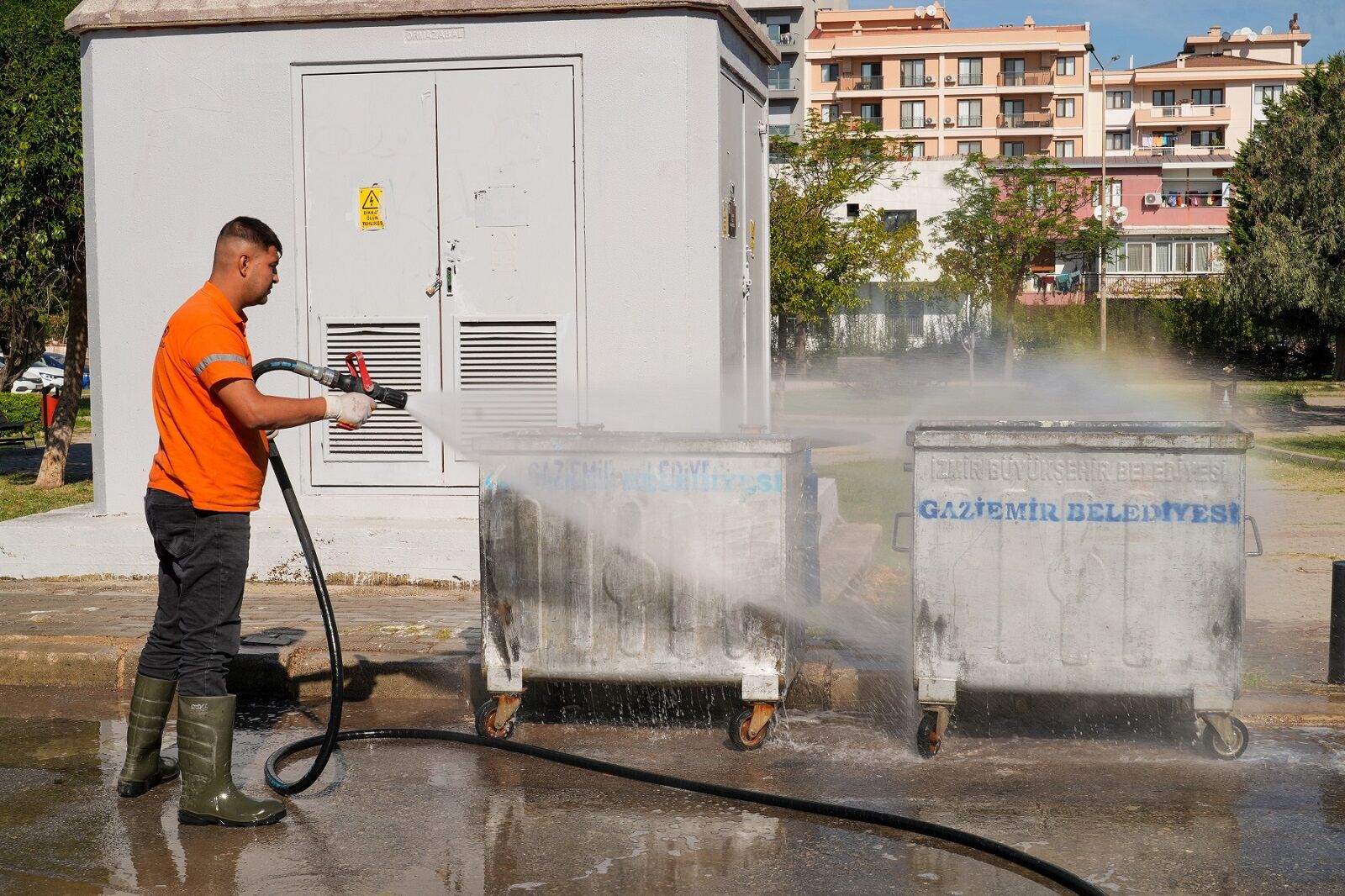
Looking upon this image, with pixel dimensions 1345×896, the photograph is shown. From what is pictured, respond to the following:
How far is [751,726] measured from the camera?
19.1 ft

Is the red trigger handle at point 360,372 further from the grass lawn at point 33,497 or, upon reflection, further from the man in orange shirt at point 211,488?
the grass lawn at point 33,497

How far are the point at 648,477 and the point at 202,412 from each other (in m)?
1.83

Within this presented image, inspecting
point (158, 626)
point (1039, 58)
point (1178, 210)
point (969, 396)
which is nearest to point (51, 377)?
point (969, 396)

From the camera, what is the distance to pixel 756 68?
412 inches

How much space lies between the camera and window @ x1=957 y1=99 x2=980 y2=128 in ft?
278

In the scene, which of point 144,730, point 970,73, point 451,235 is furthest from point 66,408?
point 970,73

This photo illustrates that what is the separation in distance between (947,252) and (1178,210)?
74.5 ft

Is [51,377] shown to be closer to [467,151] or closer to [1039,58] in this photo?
[467,151]

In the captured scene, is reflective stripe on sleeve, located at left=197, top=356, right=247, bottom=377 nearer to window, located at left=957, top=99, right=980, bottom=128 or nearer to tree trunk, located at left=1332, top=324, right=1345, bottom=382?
tree trunk, located at left=1332, top=324, right=1345, bottom=382

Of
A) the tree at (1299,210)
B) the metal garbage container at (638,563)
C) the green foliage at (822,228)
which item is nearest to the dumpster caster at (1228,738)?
the metal garbage container at (638,563)

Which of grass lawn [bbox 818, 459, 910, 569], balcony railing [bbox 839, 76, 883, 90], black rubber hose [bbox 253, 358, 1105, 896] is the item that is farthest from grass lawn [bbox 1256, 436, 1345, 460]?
balcony railing [bbox 839, 76, 883, 90]

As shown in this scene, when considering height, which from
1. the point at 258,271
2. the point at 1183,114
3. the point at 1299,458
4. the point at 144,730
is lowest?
the point at 144,730

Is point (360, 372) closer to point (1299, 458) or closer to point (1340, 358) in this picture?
point (1299, 458)

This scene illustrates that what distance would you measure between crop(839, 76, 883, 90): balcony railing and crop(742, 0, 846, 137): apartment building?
8.27 feet
